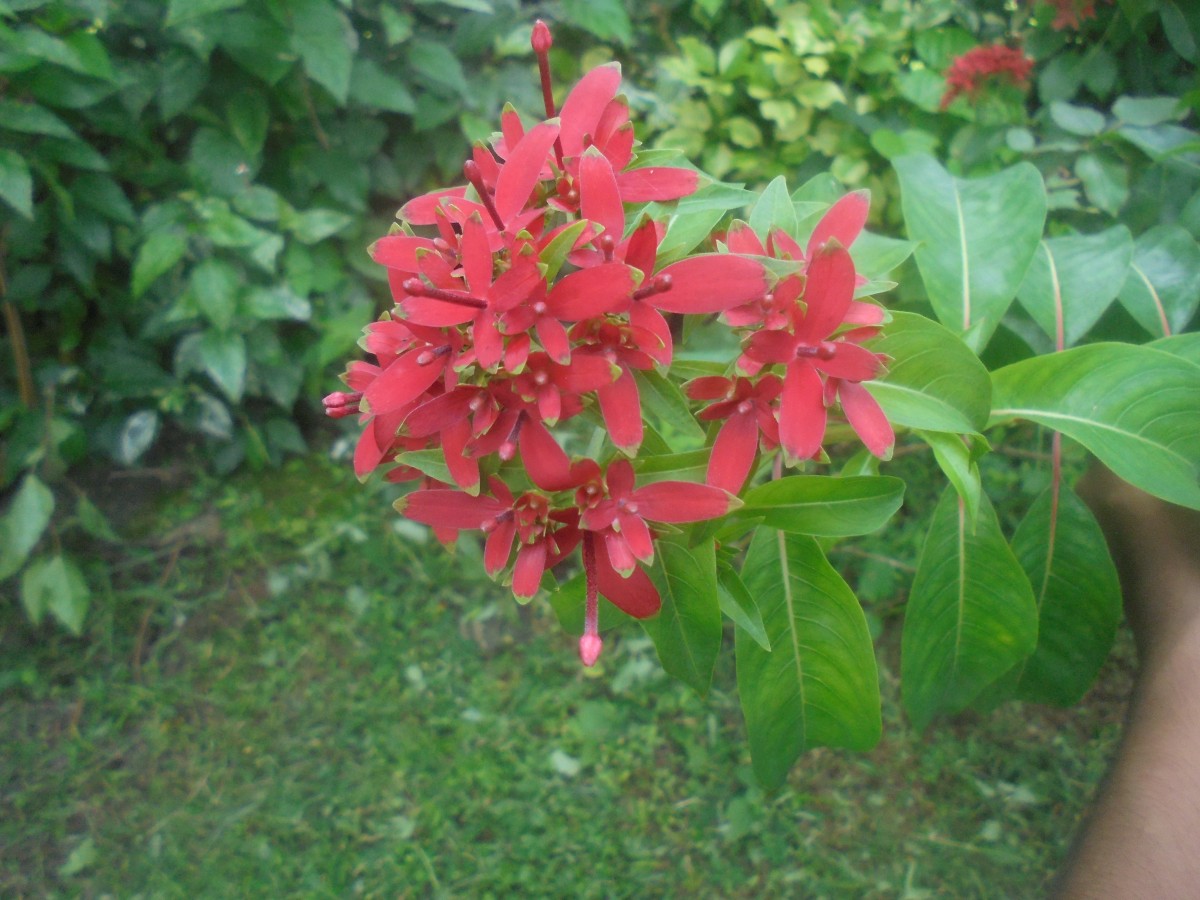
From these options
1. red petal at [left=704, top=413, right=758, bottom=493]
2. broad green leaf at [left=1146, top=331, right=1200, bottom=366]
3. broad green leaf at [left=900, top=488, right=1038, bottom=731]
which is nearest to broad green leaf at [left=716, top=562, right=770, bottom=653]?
red petal at [left=704, top=413, right=758, bottom=493]

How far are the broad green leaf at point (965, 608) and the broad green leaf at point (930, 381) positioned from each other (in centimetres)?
16

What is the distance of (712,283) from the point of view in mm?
513

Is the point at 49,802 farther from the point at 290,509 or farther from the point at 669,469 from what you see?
the point at 669,469

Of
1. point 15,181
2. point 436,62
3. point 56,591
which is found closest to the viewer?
point 15,181

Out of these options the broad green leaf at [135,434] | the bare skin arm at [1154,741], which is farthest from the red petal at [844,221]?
the broad green leaf at [135,434]

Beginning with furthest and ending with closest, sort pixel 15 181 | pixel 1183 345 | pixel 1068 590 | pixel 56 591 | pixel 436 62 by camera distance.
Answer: pixel 56 591, pixel 436 62, pixel 15 181, pixel 1068 590, pixel 1183 345

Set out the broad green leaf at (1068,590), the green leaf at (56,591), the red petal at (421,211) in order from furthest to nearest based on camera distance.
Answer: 1. the green leaf at (56,591)
2. the broad green leaf at (1068,590)
3. the red petal at (421,211)

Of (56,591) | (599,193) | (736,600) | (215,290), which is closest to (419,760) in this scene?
(56,591)

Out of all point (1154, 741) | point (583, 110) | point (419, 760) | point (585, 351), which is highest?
point (583, 110)

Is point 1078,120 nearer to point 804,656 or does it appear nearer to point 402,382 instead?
point 804,656

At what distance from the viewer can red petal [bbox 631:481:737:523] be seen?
0.53m

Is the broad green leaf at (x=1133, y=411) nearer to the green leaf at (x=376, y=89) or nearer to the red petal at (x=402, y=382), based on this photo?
the red petal at (x=402, y=382)

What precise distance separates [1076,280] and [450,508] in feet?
2.47

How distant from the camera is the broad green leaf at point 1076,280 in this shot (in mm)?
861
